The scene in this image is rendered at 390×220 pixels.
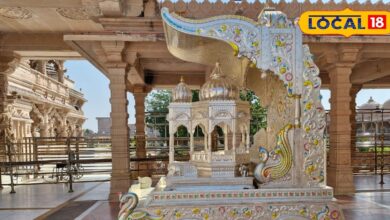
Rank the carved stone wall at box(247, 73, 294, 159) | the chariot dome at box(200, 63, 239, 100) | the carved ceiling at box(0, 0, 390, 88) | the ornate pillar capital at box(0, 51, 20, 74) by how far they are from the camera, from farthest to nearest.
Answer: the ornate pillar capital at box(0, 51, 20, 74) < the carved ceiling at box(0, 0, 390, 88) < the chariot dome at box(200, 63, 239, 100) < the carved stone wall at box(247, 73, 294, 159)

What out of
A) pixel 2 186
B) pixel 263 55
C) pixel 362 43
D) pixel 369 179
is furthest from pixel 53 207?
pixel 369 179

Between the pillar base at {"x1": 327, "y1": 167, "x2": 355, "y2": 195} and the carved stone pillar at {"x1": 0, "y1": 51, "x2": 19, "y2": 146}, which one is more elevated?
the carved stone pillar at {"x1": 0, "y1": 51, "x2": 19, "y2": 146}

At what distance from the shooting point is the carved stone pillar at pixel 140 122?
33.4 ft

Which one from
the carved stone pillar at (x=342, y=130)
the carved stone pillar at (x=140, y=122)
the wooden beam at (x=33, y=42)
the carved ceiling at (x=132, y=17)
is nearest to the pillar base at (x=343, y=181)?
the carved stone pillar at (x=342, y=130)

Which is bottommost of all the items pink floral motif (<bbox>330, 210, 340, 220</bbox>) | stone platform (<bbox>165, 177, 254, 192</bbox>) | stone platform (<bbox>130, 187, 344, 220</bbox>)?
pink floral motif (<bbox>330, 210, 340, 220</bbox>)

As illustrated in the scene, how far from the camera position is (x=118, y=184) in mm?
6750

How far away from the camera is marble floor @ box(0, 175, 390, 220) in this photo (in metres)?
5.63

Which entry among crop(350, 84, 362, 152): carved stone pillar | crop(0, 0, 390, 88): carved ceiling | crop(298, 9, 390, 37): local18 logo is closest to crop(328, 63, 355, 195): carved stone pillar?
crop(0, 0, 390, 88): carved ceiling

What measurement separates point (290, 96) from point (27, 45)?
773 cm

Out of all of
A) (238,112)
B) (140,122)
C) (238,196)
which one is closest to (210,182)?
(238,196)

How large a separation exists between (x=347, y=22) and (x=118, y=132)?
5.62 meters

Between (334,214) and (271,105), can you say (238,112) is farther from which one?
(334,214)

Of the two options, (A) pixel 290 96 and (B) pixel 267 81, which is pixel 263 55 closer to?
(A) pixel 290 96

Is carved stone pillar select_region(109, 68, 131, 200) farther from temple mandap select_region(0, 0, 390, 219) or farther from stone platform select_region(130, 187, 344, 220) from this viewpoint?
stone platform select_region(130, 187, 344, 220)
